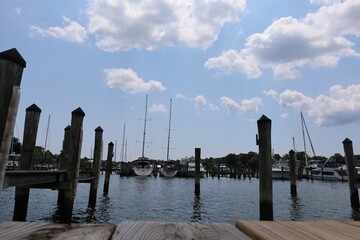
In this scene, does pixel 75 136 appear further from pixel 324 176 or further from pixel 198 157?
pixel 324 176

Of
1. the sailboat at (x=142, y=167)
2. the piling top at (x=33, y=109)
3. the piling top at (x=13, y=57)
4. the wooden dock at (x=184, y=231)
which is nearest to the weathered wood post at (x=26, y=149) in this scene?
the piling top at (x=33, y=109)

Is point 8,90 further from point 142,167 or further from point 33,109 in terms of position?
point 142,167

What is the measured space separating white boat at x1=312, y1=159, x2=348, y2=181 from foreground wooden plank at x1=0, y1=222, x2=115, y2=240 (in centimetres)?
6849

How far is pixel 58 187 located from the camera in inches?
471

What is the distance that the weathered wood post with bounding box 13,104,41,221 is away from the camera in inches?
461

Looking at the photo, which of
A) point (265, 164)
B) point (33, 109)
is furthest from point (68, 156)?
point (265, 164)

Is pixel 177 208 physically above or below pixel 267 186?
below

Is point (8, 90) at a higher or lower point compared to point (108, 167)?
lower

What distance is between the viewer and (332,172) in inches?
2552

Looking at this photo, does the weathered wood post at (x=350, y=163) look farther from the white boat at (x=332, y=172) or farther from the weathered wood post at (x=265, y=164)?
the white boat at (x=332, y=172)

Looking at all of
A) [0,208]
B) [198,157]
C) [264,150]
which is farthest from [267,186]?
[198,157]

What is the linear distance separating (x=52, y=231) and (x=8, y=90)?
112 centimetres

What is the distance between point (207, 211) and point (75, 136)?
34.2 ft

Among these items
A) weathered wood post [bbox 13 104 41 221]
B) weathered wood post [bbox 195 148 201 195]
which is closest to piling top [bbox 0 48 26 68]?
weathered wood post [bbox 13 104 41 221]
